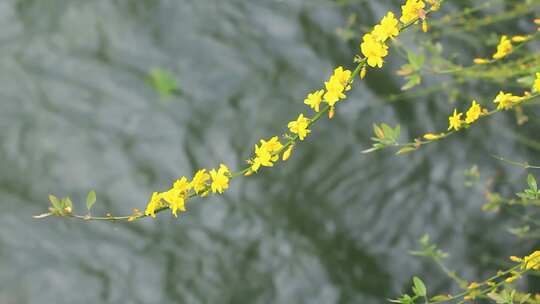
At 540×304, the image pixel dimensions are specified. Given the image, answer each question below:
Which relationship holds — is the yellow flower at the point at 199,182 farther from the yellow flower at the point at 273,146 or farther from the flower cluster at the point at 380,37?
the flower cluster at the point at 380,37

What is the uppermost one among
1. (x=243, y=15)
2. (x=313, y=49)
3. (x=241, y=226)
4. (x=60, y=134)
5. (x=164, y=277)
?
(x=243, y=15)

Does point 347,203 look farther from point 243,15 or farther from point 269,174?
point 243,15

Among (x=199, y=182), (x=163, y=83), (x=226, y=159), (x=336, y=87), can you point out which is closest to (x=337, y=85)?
(x=336, y=87)

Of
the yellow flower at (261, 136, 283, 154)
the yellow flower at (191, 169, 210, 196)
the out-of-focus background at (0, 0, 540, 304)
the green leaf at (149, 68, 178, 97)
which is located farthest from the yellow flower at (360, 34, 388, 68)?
the green leaf at (149, 68, 178, 97)

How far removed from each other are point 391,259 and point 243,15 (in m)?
1.27

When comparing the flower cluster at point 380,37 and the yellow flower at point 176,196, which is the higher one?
the flower cluster at point 380,37

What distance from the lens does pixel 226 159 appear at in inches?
120

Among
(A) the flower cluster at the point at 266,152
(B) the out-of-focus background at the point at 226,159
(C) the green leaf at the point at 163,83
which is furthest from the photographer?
(C) the green leaf at the point at 163,83

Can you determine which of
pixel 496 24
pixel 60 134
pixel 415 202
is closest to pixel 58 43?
pixel 60 134

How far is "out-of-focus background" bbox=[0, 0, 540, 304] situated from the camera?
278cm

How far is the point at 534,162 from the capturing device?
3.15 m

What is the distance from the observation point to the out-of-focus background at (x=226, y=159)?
2.78 metres

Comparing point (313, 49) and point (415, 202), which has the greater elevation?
point (313, 49)

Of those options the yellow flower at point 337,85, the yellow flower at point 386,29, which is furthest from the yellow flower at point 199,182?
the yellow flower at point 386,29
